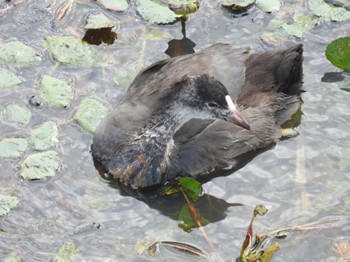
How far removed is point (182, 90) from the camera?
5875mm

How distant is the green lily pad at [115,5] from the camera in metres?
7.35

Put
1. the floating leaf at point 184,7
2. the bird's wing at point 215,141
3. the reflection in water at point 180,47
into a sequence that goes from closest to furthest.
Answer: the bird's wing at point 215,141
the reflection in water at point 180,47
the floating leaf at point 184,7

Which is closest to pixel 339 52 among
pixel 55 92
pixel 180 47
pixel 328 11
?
pixel 328 11

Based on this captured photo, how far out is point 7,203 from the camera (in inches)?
228

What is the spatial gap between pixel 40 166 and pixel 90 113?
58 cm

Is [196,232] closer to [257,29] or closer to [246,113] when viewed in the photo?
[246,113]

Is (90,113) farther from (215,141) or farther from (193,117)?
(215,141)

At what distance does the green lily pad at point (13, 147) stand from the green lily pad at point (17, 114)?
0.64 ft

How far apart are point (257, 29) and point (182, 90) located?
64.2 inches

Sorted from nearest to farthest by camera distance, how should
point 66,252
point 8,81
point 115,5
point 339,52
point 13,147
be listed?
point 66,252 → point 13,147 → point 8,81 → point 339,52 → point 115,5

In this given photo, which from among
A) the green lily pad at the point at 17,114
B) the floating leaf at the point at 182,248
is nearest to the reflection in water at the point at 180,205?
the floating leaf at the point at 182,248

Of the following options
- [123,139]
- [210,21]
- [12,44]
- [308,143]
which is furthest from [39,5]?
[308,143]

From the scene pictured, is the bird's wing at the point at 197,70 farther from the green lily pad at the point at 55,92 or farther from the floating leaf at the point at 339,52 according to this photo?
the floating leaf at the point at 339,52

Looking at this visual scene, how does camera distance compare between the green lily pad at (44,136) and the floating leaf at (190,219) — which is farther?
the green lily pad at (44,136)
